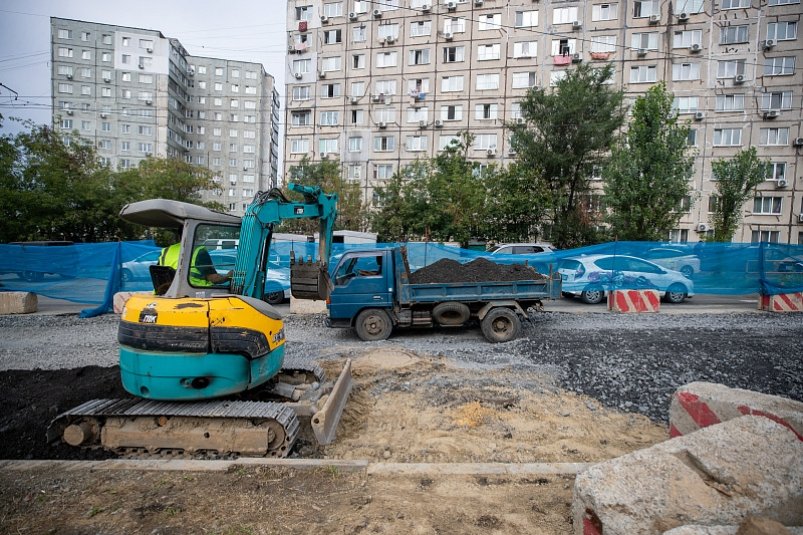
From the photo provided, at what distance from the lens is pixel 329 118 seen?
3694cm

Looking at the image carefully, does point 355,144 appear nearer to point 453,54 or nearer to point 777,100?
point 453,54

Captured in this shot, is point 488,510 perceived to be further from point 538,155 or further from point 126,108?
point 126,108

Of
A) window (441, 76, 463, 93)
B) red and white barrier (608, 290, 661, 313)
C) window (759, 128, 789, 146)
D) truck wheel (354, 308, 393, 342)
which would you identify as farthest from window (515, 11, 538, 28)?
truck wheel (354, 308, 393, 342)

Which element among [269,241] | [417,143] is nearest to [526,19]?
[417,143]

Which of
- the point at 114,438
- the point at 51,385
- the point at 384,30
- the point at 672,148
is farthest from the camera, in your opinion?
the point at 384,30

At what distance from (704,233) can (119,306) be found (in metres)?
35.2

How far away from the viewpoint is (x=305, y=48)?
37531mm

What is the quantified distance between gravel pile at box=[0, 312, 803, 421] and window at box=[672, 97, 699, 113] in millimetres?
25025

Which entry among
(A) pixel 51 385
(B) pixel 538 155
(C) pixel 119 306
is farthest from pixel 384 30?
(A) pixel 51 385

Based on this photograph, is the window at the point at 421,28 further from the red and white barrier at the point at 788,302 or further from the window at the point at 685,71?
the red and white barrier at the point at 788,302

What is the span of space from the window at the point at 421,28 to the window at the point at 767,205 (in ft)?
92.3

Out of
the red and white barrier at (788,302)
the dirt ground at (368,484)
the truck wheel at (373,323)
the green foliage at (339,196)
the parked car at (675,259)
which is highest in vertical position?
the green foliage at (339,196)

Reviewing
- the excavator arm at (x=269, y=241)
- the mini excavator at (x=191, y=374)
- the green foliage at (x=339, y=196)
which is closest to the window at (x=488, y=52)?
the green foliage at (x=339, y=196)

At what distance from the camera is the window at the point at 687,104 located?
3080cm
